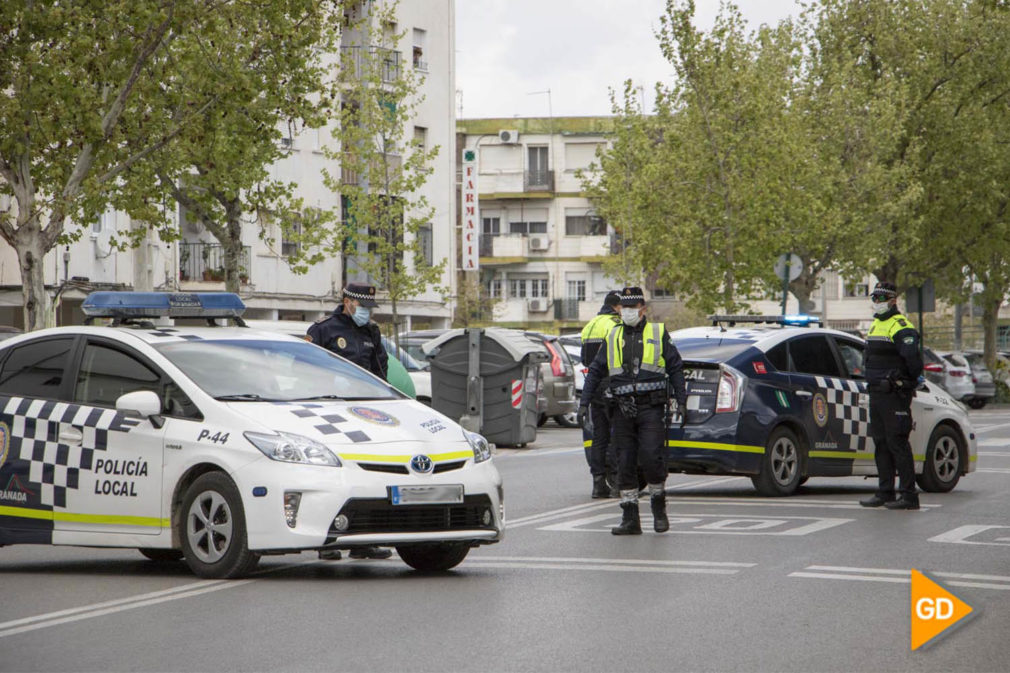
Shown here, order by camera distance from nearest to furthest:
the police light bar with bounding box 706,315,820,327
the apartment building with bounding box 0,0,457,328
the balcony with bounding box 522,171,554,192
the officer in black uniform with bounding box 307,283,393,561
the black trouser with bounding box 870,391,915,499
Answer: the officer in black uniform with bounding box 307,283,393,561 < the black trouser with bounding box 870,391,915,499 < the police light bar with bounding box 706,315,820,327 < the apartment building with bounding box 0,0,457,328 < the balcony with bounding box 522,171,554,192

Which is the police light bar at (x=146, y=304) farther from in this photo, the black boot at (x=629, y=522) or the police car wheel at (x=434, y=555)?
the black boot at (x=629, y=522)

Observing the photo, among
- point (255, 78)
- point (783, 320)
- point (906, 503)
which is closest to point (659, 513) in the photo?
point (906, 503)

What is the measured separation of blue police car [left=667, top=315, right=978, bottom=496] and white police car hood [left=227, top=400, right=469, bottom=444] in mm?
5304

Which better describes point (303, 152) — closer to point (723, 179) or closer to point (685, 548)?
point (723, 179)

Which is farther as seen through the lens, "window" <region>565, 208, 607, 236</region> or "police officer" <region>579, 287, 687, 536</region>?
"window" <region>565, 208, 607, 236</region>

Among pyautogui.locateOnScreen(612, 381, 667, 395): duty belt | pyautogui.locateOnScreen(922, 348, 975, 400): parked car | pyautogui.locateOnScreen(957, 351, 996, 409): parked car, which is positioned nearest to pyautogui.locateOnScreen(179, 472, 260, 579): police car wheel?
pyautogui.locateOnScreen(612, 381, 667, 395): duty belt

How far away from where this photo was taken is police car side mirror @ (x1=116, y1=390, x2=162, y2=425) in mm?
10148

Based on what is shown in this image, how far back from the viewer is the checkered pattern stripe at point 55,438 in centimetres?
1059

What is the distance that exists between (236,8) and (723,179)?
17.8m

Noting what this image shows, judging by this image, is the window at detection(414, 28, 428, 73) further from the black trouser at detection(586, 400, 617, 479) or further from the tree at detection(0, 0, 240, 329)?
the black trouser at detection(586, 400, 617, 479)

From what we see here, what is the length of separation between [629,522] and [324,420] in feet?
11.2

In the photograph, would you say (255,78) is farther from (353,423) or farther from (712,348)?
(353,423)

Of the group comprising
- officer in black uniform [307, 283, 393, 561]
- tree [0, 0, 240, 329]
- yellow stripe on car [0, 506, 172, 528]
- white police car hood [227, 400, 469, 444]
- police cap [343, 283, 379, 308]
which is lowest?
yellow stripe on car [0, 506, 172, 528]

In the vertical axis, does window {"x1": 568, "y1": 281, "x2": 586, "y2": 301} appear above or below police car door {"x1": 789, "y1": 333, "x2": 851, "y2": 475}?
above
